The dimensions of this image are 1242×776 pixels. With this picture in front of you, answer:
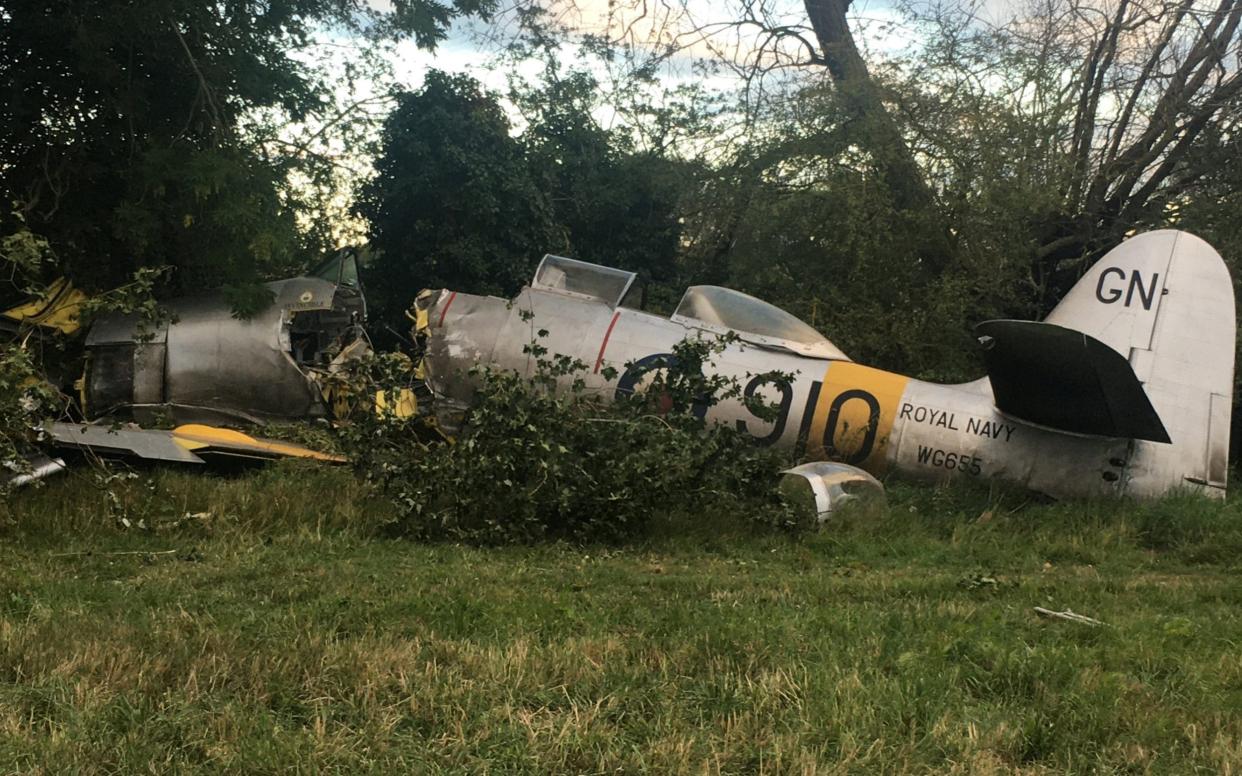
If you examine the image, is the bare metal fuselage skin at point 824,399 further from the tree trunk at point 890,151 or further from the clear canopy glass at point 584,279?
the tree trunk at point 890,151

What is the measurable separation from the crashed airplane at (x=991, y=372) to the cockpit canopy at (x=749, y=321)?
0.7 inches

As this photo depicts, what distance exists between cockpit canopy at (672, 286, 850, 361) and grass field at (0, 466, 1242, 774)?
129 inches

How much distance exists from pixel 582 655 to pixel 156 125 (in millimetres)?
9480

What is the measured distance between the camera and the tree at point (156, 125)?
32.8 ft

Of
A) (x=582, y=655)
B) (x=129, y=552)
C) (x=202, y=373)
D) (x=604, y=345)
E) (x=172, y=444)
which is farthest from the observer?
(x=202, y=373)

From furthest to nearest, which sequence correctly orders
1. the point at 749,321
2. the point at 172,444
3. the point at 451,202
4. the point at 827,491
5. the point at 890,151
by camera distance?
1. the point at 451,202
2. the point at 890,151
3. the point at 749,321
4. the point at 172,444
5. the point at 827,491

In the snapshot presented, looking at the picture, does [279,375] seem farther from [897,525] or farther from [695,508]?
[897,525]

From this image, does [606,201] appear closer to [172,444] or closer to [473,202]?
[473,202]

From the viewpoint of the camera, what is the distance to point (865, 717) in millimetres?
3162

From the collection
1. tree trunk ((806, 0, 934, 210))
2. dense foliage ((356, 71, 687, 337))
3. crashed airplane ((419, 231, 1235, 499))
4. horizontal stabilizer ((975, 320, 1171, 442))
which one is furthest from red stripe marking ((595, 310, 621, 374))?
dense foliage ((356, 71, 687, 337))

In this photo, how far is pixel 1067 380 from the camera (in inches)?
300

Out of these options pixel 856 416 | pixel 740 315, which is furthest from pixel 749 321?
pixel 856 416

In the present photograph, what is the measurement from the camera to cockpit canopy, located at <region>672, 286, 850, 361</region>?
32.1 ft

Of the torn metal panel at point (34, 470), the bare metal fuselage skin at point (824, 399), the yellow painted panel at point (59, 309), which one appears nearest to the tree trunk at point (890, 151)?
the bare metal fuselage skin at point (824, 399)
